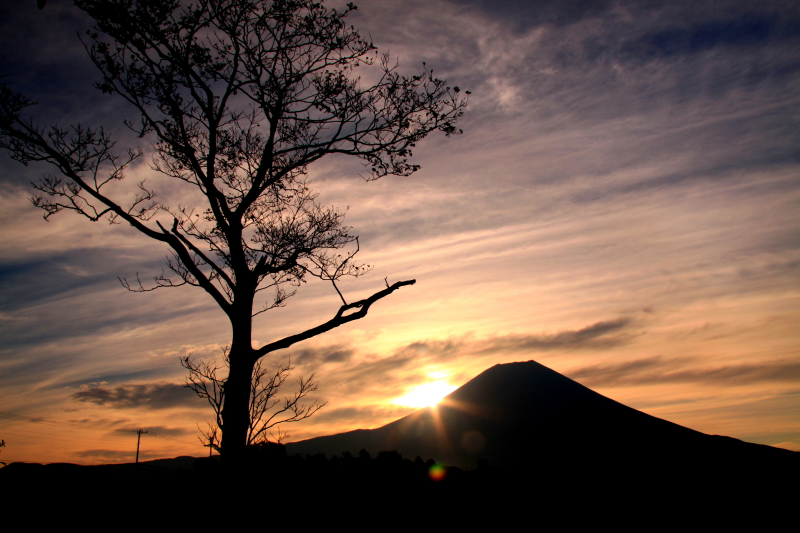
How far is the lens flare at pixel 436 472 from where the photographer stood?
6.77 metres

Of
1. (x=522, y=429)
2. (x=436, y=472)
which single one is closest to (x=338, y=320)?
(x=436, y=472)

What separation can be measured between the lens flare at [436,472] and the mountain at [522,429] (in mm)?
102891

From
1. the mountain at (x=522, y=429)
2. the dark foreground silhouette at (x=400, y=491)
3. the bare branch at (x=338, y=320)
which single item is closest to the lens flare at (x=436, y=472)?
the dark foreground silhouette at (x=400, y=491)

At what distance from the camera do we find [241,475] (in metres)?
6.71

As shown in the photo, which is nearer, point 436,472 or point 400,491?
point 400,491

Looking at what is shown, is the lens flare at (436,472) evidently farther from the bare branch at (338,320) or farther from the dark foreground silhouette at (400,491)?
the bare branch at (338,320)

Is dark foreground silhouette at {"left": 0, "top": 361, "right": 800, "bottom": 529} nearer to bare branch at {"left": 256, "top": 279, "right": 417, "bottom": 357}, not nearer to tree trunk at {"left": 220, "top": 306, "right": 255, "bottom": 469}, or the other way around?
tree trunk at {"left": 220, "top": 306, "right": 255, "bottom": 469}

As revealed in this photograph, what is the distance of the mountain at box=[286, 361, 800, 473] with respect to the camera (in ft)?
364

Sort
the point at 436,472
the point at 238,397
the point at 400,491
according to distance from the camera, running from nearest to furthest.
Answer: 1. the point at 400,491
2. the point at 436,472
3. the point at 238,397

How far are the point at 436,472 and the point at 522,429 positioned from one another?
145 m

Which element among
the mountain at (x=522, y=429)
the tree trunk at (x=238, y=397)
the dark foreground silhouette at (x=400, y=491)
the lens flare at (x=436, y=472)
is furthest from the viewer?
the mountain at (x=522, y=429)

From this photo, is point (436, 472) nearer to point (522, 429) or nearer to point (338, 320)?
point (338, 320)

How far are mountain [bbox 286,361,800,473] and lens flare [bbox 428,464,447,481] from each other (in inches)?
4051

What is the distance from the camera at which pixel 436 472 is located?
7.01 m
